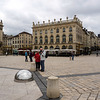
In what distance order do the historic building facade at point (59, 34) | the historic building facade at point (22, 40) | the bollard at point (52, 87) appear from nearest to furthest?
1. the bollard at point (52, 87)
2. the historic building facade at point (59, 34)
3. the historic building facade at point (22, 40)

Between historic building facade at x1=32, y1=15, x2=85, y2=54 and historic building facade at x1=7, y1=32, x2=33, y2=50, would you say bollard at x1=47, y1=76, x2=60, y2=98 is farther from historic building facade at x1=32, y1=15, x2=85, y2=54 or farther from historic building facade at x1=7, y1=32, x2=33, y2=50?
historic building facade at x1=7, y1=32, x2=33, y2=50

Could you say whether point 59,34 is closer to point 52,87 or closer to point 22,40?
point 22,40

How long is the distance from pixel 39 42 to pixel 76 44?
18237 mm

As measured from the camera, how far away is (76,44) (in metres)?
45.5

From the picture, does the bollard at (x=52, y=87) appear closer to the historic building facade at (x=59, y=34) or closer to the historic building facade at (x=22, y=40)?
the historic building facade at (x=59, y=34)

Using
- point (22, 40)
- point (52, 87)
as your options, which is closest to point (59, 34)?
point (22, 40)

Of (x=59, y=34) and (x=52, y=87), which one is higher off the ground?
(x=59, y=34)

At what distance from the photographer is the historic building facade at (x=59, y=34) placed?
45719mm

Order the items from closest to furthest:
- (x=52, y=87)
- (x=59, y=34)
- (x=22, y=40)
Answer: (x=52, y=87) → (x=59, y=34) → (x=22, y=40)

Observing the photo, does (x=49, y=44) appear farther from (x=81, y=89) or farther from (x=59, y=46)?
(x=81, y=89)

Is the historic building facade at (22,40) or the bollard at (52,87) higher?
the historic building facade at (22,40)

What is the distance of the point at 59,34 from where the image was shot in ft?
161

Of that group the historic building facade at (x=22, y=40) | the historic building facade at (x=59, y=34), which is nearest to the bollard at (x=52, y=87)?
the historic building facade at (x=59, y=34)

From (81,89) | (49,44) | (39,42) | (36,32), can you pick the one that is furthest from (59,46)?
(81,89)
